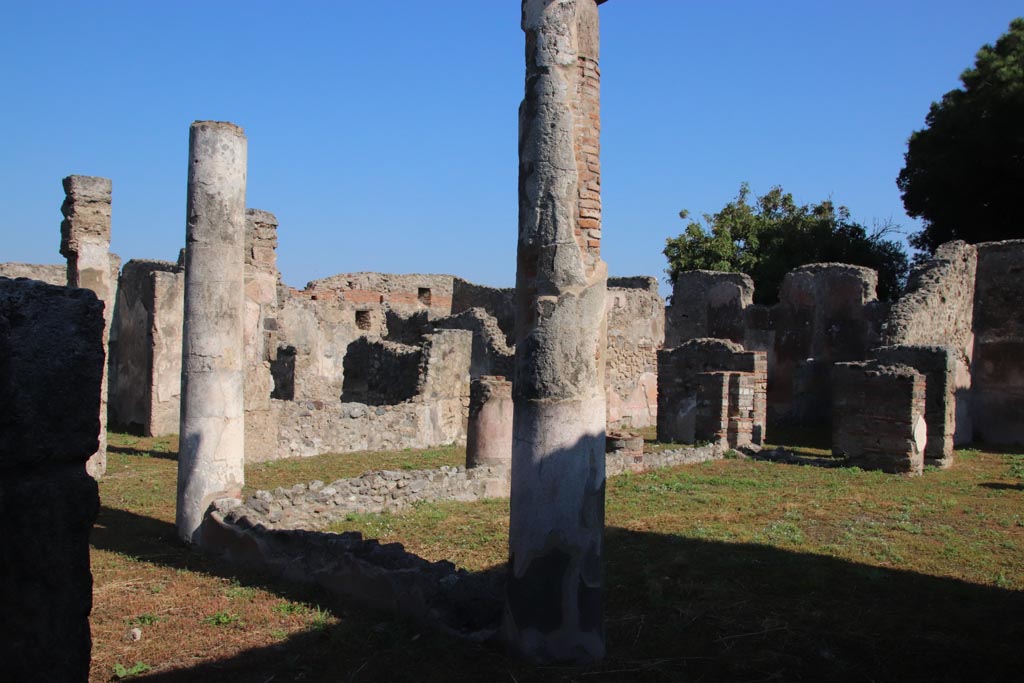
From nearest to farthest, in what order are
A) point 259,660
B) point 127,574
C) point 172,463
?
point 259,660, point 127,574, point 172,463

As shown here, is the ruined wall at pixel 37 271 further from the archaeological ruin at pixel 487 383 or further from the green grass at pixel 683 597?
the green grass at pixel 683 597

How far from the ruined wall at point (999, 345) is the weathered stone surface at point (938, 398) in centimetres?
500

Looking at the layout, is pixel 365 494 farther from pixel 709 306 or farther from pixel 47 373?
pixel 709 306

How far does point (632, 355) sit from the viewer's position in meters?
22.1

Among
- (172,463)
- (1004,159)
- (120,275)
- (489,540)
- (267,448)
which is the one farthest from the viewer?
(1004,159)

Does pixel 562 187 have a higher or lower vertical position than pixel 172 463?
higher

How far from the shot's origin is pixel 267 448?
13.6 metres

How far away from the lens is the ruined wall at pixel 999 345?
58.2 ft

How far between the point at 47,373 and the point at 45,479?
29cm

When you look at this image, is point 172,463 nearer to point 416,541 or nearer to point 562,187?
point 416,541

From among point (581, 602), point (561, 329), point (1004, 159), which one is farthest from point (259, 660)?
point (1004, 159)

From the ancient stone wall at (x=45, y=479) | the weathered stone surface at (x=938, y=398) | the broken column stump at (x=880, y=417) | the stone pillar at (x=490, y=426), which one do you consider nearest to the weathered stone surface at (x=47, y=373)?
the ancient stone wall at (x=45, y=479)

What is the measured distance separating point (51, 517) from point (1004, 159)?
91.1ft

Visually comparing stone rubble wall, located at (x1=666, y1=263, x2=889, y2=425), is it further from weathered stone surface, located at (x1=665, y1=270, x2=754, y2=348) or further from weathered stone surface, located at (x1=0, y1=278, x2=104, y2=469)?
weathered stone surface, located at (x1=0, y1=278, x2=104, y2=469)
